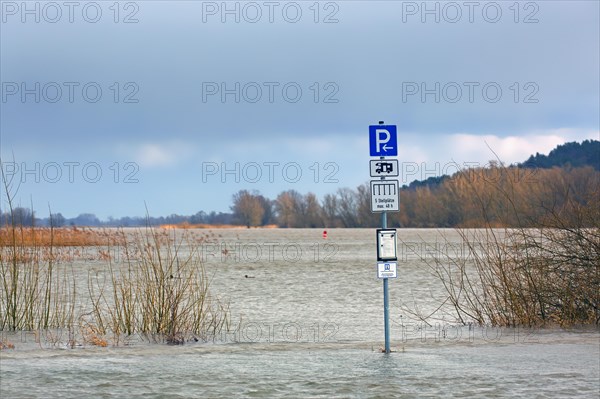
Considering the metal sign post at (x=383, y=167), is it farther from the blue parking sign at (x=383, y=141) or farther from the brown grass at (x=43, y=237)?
the brown grass at (x=43, y=237)

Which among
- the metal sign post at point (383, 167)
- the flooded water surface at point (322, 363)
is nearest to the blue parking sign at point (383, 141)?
the metal sign post at point (383, 167)

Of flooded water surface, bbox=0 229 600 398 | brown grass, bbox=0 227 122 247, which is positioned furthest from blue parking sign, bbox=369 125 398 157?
brown grass, bbox=0 227 122 247

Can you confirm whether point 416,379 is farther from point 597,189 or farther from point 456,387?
point 597,189

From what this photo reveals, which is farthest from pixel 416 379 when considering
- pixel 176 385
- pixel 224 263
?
pixel 224 263

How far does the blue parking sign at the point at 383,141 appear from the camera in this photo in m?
13.1

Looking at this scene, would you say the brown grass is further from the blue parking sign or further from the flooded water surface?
the blue parking sign

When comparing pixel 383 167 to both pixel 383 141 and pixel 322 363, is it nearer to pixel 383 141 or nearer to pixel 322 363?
pixel 383 141

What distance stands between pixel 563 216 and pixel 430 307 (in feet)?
22.5

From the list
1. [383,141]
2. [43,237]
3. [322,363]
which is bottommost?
[322,363]

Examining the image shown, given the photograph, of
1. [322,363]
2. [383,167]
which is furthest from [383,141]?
[322,363]

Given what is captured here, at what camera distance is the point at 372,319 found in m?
21.4

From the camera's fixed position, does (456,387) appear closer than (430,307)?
Yes

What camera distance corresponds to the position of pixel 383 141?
13.1 meters

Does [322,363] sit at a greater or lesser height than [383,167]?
lesser
